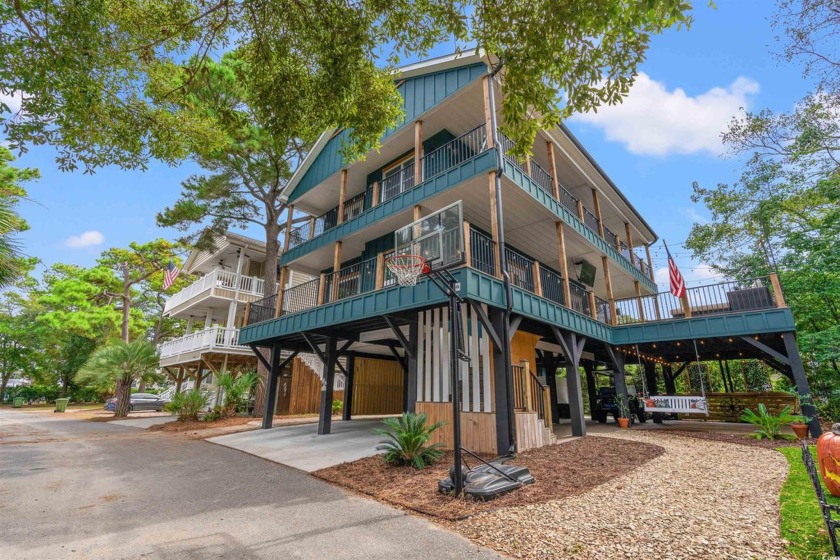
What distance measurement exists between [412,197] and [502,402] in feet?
19.5

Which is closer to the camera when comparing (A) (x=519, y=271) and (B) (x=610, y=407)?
(A) (x=519, y=271)

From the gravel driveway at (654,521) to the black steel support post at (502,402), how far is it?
2.20 m

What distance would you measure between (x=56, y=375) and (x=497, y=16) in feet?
149

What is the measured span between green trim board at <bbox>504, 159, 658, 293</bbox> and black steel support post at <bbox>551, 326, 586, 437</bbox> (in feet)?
11.4

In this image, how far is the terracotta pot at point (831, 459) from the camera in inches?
168

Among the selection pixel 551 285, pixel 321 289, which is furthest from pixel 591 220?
pixel 321 289

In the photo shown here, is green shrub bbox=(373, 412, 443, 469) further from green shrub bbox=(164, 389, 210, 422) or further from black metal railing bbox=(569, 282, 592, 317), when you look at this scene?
green shrub bbox=(164, 389, 210, 422)

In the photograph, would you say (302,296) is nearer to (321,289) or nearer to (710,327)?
(321,289)

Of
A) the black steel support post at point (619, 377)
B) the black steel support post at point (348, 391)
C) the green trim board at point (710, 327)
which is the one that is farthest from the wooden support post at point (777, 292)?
the black steel support post at point (348, 391)

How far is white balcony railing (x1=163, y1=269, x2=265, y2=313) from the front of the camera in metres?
20.4

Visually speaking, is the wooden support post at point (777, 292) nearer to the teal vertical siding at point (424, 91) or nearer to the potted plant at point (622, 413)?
the potted plant at point (622, 413)

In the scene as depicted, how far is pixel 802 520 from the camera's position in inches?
152

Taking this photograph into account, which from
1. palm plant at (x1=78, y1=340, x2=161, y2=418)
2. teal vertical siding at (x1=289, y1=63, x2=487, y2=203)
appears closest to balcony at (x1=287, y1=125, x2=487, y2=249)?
teal vertical siding at (x1=289, y1=63, x2=487, y2=203)

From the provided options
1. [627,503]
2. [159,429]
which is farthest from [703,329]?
[159,429]
